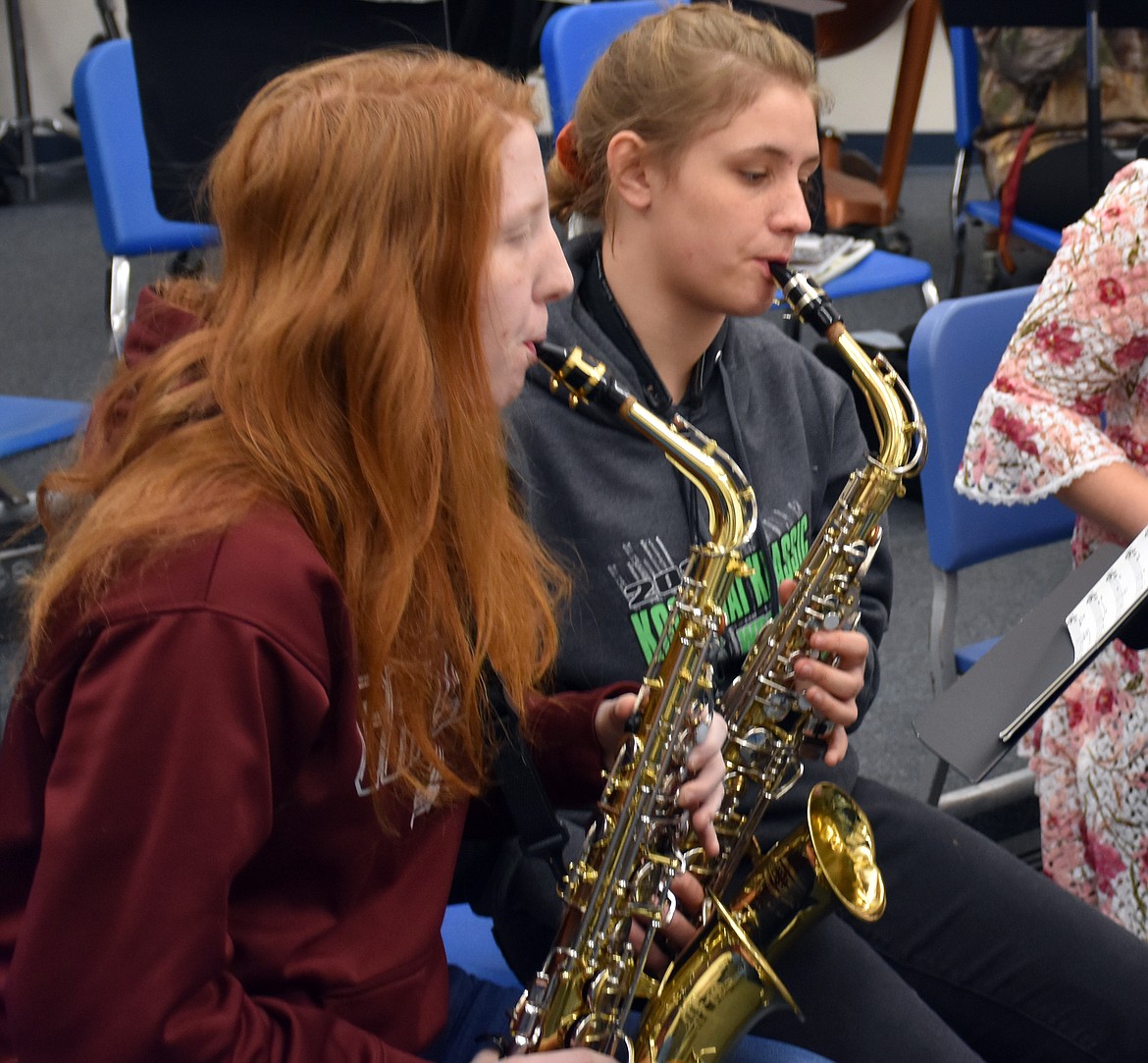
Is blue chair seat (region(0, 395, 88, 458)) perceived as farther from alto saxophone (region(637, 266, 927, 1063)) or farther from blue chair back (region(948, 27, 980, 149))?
blue chair back (region(948, 27, 980, 149))

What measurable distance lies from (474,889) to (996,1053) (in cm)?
58

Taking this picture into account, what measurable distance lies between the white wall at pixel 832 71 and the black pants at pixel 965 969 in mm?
5504

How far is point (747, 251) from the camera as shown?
146cm

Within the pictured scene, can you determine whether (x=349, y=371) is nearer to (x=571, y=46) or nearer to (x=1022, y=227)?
(x=571, y=46)

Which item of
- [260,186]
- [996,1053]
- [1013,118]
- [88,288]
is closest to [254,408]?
[260,186]

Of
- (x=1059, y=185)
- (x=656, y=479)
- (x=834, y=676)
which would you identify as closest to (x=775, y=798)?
(x=834, y=676)

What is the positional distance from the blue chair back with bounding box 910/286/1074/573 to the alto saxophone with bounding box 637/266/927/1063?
14 centimetres

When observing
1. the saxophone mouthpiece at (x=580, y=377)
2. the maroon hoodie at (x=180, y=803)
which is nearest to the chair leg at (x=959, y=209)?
the saxophone mouthpiece at (x=580, y=377)

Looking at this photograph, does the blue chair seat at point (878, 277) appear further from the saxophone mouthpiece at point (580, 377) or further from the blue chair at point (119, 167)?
the saxophone mouthpiece at point (580, 377)

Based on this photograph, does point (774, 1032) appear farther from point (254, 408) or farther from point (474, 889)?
point (254, 408)

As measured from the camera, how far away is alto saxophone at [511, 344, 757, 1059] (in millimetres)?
1187

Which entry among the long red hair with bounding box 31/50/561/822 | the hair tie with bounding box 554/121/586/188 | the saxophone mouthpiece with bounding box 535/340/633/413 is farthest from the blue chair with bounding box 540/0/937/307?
the long red hair with bounding box 31/50/561/822

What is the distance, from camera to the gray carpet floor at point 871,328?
256cm

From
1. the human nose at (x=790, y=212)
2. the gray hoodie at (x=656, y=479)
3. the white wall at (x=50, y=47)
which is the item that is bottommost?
the white wall at (x=50, y=47)
